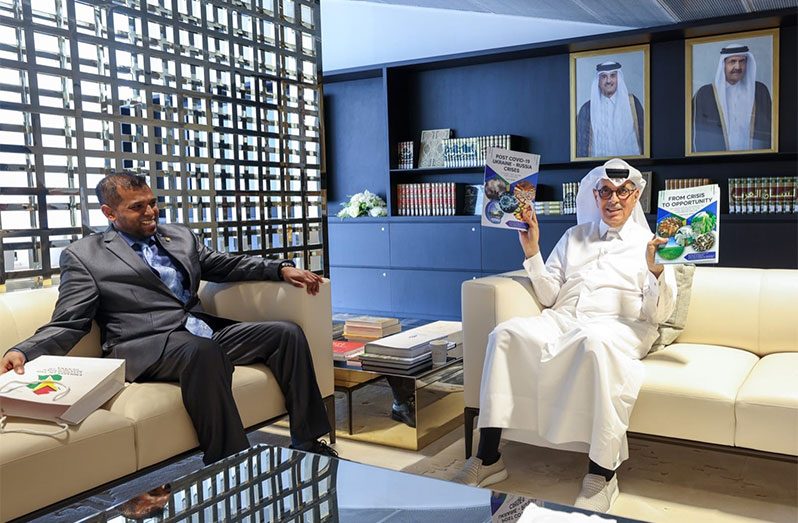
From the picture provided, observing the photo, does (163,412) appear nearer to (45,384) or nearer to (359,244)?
(45,384)

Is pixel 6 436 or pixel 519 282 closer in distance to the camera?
pixel 6 436

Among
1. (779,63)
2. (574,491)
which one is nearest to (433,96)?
(779,63)

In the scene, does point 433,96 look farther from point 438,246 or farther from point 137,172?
point 137,172

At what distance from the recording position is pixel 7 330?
2.45 m

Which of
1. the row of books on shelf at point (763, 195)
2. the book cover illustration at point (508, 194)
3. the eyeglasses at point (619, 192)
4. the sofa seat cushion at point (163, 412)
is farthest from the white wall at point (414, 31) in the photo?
the sofa seat cushion at point (163, 412)

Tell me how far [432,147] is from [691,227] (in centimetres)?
396

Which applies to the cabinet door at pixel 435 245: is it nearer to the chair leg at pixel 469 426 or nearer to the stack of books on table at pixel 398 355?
the stack of books on table at pixel 398 355

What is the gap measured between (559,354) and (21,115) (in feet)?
7.42

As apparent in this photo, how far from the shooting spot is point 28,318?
253 cm

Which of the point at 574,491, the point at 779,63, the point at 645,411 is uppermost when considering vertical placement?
the point at 779,63

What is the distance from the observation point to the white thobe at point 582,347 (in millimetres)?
2355

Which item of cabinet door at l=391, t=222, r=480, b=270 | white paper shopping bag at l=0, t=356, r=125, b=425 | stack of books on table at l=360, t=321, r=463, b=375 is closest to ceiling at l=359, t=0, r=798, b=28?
cabinet door at l=391, t=222, r=480, b=270

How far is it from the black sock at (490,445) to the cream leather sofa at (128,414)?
28.6 inches

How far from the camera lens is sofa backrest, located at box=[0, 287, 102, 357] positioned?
2.46 m
